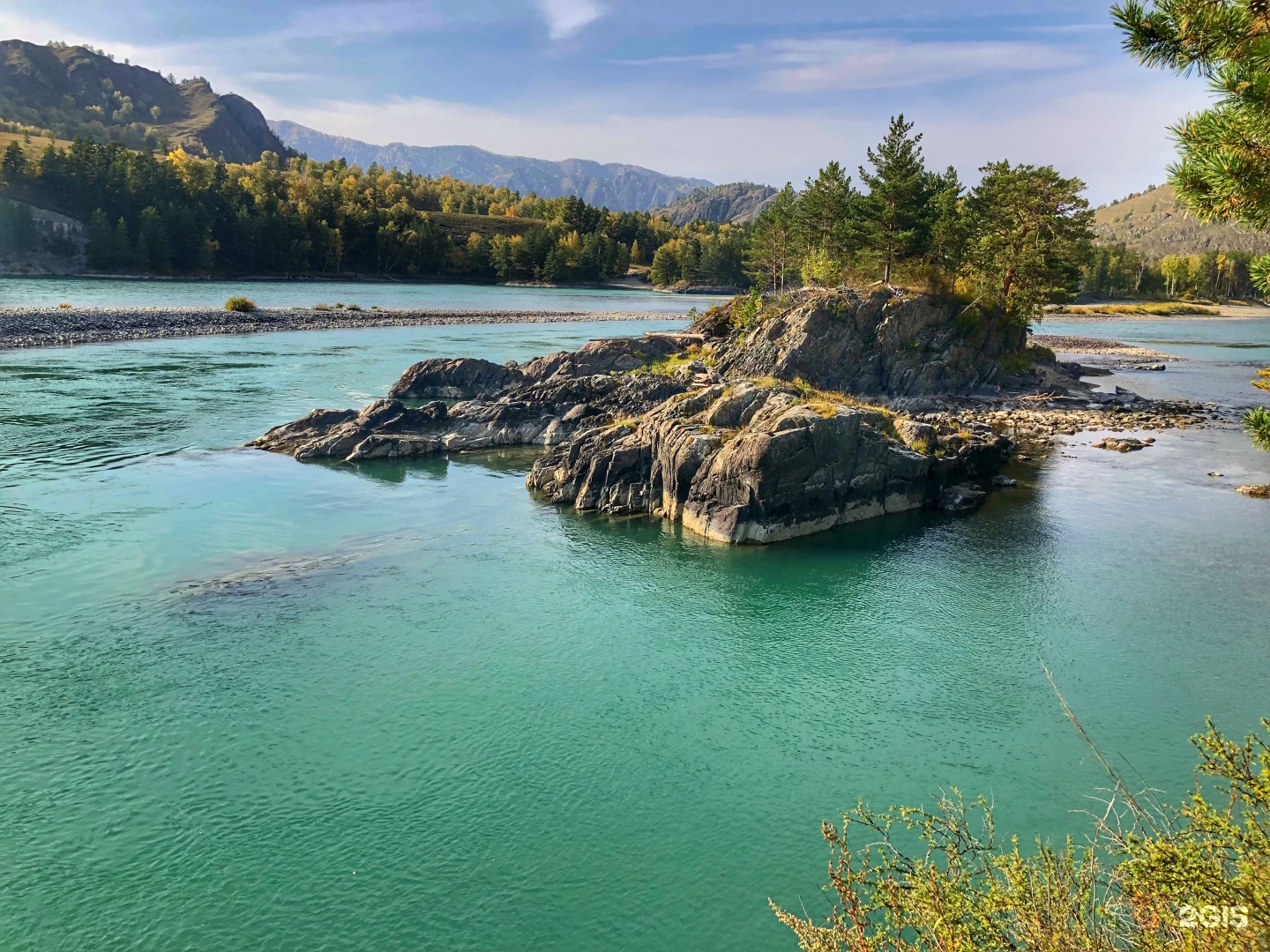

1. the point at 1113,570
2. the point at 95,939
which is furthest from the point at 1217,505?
the point at 95,939

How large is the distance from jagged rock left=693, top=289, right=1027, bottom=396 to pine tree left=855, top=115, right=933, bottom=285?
6.63 meters

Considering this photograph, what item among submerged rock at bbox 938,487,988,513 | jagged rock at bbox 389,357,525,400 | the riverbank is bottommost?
submerged rock at bbox 938,487,988,513

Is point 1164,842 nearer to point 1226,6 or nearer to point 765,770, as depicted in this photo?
point 1226,6

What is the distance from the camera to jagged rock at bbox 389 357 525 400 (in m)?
66.2

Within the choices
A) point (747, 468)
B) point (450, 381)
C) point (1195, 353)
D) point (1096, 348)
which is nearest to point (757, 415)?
point (747, 468)

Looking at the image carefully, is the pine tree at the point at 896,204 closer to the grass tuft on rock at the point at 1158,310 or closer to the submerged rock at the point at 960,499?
the submerged rock at the point at 960,499

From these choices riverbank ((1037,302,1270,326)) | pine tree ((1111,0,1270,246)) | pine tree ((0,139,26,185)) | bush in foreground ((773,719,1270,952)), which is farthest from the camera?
riverbank ((1037,302,1270,326))

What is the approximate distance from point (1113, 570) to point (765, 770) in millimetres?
21510

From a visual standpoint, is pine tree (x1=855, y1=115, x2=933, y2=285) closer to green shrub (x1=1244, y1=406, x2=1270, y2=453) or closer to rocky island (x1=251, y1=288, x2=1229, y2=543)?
rocky island (x1=251, y1=288, x2=1229, y2=543)

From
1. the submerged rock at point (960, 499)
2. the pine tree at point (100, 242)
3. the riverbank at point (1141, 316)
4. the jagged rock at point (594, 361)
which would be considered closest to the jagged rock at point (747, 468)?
the submerged rock at point (960, 499)

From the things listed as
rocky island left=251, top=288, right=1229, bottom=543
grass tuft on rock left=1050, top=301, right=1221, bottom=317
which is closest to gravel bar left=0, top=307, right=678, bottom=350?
rocky island left=251, top=288, right=1229, bottom=543

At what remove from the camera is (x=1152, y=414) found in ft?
208

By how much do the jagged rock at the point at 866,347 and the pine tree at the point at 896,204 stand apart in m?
6.63

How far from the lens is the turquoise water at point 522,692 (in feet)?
53.6
